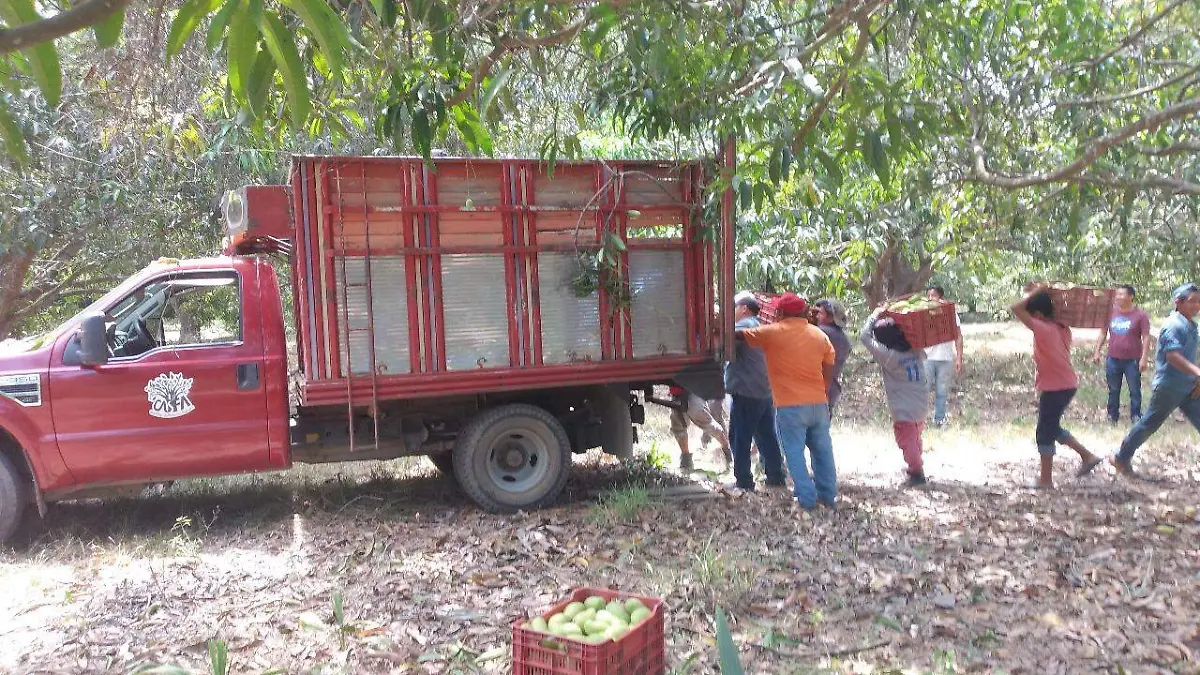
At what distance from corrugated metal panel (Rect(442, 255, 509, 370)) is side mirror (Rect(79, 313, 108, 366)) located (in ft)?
6.97

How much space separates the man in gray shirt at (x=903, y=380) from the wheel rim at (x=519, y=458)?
105 inches

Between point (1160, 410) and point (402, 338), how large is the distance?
5.73 m

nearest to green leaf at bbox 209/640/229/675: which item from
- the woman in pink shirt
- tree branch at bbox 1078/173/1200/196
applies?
the woman in pink shirt

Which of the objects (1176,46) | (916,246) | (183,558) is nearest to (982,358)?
(916,246)

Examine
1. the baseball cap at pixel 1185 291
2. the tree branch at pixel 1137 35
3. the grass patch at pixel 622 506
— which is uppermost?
the tree branch at pixel 1137 35

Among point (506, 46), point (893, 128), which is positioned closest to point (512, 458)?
point (506, 46)

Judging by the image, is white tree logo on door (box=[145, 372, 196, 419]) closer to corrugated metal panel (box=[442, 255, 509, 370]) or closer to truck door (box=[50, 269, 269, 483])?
truck door (box=[50, 269, 269, 483])

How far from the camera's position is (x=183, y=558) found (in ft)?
17.3

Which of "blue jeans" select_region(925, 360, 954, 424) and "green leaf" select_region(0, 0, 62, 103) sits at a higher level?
"green leaf" select_region(0, 0, 62, 103)

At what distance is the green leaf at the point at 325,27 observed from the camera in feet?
5.21

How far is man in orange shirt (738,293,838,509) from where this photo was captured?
629cm

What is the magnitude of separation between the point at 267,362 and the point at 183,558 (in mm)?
1371

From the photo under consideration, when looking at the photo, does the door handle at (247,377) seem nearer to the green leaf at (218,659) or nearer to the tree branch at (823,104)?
the green leaf at (218,659)

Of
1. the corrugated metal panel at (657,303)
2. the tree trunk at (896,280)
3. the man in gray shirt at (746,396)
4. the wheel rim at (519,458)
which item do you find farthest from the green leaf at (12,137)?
the tree trunk at (896,280)
